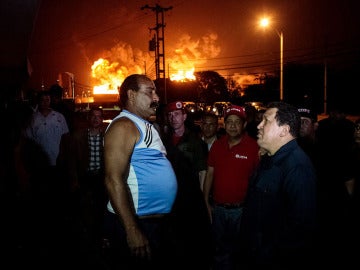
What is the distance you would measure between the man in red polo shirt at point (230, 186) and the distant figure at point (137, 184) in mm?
1390

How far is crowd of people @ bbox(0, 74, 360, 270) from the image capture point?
285 centimetres

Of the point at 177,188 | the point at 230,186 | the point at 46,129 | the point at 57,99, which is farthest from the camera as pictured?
the point at 57,99

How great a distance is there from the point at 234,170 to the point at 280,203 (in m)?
1.85

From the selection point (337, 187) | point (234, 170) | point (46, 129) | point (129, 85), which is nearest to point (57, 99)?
point (46, 129)

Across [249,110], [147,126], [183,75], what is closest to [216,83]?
[183,75]

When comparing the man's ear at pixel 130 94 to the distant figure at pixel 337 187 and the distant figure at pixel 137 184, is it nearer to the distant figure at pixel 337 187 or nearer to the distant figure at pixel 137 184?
the distant figure at pixel 137 184

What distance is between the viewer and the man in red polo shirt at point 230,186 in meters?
4.56

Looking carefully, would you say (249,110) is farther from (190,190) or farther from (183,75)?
(183,75)

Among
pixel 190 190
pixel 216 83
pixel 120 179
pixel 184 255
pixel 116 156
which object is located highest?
pixel 216 83

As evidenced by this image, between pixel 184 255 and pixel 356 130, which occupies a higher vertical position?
pixel 356 130

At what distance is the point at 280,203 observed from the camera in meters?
2.80

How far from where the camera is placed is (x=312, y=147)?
16.4 ft

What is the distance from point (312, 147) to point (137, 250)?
3116mm

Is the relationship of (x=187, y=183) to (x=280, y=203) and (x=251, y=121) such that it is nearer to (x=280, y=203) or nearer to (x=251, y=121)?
(x=251, y=121)
